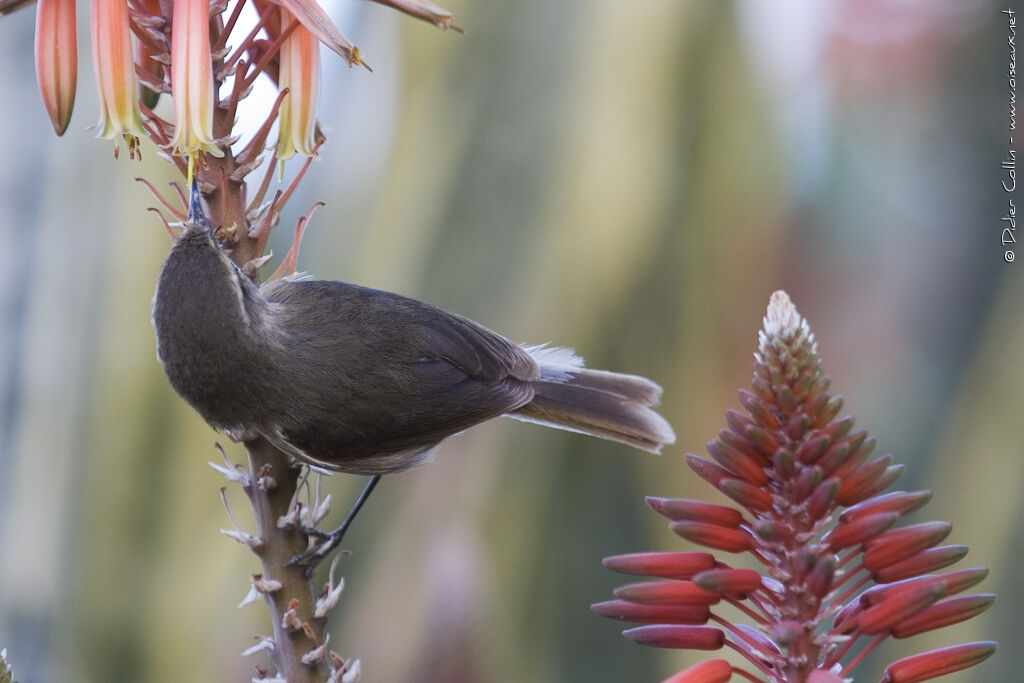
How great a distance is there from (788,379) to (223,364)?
36.6 inches

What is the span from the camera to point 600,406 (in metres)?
1.86

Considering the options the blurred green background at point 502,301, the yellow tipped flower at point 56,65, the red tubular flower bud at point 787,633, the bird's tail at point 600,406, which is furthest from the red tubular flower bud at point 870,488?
the blurred green background at point 502,301

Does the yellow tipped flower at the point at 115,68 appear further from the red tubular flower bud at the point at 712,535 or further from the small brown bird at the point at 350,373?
the red tubular flower bud at the point at 712,535

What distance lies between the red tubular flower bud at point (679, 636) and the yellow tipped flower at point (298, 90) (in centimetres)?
63

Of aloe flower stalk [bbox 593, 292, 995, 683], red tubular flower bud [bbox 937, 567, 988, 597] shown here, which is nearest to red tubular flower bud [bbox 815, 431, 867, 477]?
aloe flower stalk [bbox 593, 292, 995, 683]

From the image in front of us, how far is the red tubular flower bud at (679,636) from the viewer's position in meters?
0.74

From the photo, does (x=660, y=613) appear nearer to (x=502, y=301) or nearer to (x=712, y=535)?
(x=712, y=535)

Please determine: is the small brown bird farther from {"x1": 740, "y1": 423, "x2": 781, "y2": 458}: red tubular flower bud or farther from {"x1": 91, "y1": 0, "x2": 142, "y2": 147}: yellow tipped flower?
{"x1": 740, "y1": 423, "x2": 781, "y2": 458}: red tubular flower bud

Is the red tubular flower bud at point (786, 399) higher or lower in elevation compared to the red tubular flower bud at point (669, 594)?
higher

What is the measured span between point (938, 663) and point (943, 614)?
4cm

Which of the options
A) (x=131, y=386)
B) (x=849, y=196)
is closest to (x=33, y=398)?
(x=131, y=386)

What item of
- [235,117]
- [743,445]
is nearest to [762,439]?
[743,445]

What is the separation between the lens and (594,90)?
2.98 m

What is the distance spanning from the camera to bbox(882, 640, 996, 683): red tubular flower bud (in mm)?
697
